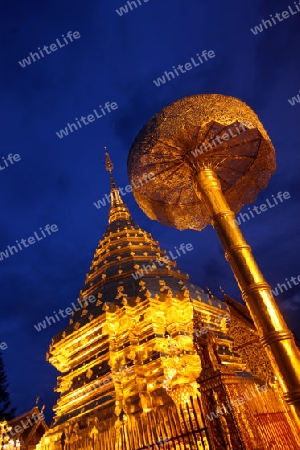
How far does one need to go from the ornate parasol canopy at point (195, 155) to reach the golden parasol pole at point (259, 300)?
1042 millimetres

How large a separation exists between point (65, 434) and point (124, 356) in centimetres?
251

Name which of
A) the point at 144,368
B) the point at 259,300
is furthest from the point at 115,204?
the point at 259,300

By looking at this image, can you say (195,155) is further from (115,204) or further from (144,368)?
(115,204)

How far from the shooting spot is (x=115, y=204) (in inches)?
798

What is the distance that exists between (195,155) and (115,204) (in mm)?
13238

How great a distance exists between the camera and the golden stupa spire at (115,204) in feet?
62.8

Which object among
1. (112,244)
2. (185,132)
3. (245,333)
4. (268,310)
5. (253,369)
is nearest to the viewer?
(268,310)

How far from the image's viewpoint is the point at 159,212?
9297 millimetres

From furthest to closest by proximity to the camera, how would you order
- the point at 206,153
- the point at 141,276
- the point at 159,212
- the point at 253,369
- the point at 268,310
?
the point at 141,276 < the point at 253,369 < the point at 159,212 < the point at 206,153 < the point at 268,310

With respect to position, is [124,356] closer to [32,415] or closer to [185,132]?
[185,132]

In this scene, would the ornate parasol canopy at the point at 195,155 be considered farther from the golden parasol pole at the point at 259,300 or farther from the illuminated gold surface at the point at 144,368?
the illuminated gold surface at the point at 144,368

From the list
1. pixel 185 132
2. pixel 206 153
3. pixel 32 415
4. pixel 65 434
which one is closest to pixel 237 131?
pixel 206 153

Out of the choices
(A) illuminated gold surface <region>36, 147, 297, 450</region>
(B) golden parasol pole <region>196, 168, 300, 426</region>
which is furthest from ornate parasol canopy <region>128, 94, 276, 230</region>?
(A) illuminated gold surface <region>36, 147, 297, 450</region>

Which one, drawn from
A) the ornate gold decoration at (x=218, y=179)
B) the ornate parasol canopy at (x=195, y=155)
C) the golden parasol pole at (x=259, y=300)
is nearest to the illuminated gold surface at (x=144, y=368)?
the golden parasol pole at (x=259, y=300)
